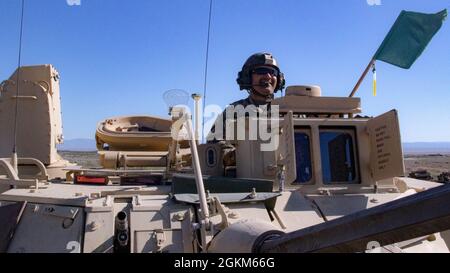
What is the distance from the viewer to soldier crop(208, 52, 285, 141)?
7.98m

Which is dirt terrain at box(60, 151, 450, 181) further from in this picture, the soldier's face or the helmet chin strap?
the soldier's face

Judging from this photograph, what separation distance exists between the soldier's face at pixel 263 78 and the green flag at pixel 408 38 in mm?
1689

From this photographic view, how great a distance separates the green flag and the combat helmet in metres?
1.60

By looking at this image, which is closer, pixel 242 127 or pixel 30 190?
pixel 30 190

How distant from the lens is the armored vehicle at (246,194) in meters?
2.86

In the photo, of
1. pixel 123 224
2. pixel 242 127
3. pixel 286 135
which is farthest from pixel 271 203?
pixel 123 224

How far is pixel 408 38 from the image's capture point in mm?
7973

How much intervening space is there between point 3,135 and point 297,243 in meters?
6.27

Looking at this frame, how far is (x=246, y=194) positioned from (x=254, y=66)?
3.49m

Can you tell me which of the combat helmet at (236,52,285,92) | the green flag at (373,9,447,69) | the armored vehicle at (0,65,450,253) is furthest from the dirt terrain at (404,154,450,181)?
the armored vehicle at (0,65,450,253)

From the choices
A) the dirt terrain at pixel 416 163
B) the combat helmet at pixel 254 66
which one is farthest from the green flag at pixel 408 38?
the dirt terrain at pixel 416 163

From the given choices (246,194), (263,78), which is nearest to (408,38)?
(263,78)
